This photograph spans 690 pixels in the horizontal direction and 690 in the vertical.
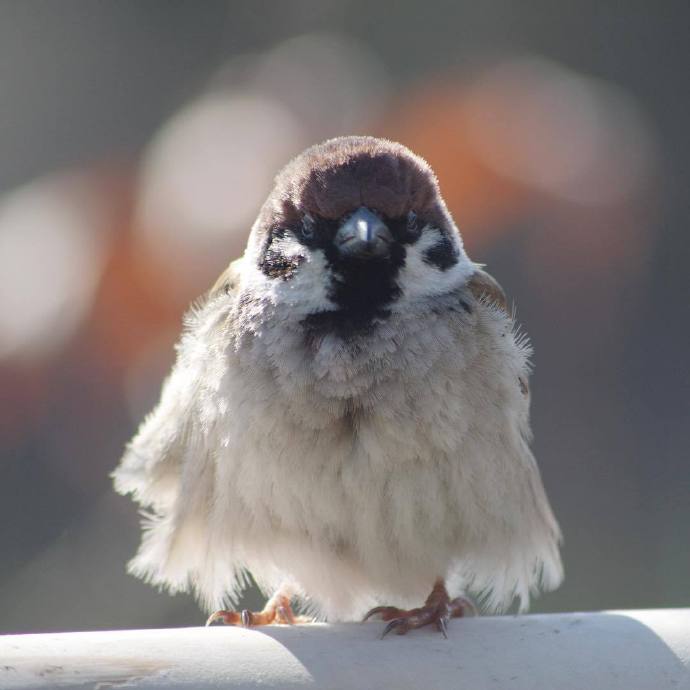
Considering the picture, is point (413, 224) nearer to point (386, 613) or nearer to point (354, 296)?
point (354, 296)

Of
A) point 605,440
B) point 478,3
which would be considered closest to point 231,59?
point 478,3

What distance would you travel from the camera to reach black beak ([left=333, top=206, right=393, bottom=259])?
1980 millimetres

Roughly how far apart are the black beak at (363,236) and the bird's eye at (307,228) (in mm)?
64

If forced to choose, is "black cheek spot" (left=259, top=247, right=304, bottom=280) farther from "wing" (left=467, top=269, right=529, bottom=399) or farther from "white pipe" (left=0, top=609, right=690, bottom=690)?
"white pipe" (left=0, top=609, right=690, bottom=690)

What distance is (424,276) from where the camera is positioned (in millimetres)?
2127

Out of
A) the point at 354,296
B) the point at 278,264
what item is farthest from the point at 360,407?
the point at 278,264

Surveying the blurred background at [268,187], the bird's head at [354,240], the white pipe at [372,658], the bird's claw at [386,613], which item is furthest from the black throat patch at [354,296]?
the blurred background at [268,187]

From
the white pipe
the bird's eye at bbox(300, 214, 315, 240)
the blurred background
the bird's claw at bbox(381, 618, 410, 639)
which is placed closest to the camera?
the white pipe

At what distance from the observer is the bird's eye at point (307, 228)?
2.08m

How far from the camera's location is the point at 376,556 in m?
2.14

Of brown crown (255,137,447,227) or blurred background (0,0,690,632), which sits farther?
blurred background (0,0,690,632)

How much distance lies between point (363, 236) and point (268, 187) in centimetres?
217

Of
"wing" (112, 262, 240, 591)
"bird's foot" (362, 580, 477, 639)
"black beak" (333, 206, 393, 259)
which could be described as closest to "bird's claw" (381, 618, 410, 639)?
"bird's foot" (362, 580, 477, 639)

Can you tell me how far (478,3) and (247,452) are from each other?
129 inches
